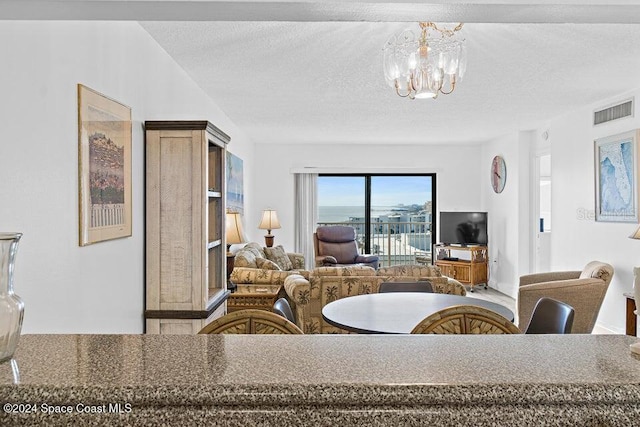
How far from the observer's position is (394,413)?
98 cm

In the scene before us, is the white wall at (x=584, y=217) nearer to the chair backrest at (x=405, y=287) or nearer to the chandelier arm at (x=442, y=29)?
the chair backrest at (x=405, y=287)

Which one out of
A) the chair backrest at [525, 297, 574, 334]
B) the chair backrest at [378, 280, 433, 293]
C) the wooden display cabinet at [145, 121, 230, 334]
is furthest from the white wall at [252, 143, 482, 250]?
the chair backrest at [525, 297, 574, 334]

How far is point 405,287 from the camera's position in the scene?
→ 3924 mm

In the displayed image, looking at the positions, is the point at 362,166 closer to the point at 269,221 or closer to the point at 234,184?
the point at 269,221

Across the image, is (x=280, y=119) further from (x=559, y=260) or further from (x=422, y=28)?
(x=559, y=260)

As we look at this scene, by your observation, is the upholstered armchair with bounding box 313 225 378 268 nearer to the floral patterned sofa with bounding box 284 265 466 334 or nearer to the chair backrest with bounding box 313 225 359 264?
the chair backrest with bounding box 313 225 359 264

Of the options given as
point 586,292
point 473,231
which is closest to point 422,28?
point 586,292

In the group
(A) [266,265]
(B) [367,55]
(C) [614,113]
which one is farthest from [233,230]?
(C) [614,113]

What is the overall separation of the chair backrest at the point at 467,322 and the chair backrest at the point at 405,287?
2132 millimetres

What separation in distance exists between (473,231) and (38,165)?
25.0 feet

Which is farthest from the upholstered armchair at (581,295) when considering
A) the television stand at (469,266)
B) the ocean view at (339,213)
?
the ocean view at (339,213)

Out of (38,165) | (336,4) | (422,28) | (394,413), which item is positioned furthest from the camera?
(422,28)

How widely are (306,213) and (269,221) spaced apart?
3.32 ft

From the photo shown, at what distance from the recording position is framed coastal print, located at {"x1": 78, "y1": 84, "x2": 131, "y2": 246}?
2.36 metres
